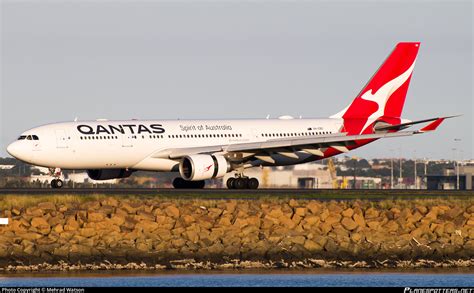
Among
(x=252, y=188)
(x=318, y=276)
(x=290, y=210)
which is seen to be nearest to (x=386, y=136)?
(x=252, y=188)

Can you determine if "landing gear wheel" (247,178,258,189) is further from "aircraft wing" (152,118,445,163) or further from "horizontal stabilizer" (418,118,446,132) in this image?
"horizontal stabilizer" (418,118,446,132)

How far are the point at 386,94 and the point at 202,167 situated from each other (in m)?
15.1

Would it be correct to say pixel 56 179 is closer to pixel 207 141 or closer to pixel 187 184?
pixel 187 184

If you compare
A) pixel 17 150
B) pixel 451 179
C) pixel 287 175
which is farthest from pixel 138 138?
pixel 451 179

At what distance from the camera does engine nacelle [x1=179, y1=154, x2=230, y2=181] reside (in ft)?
184

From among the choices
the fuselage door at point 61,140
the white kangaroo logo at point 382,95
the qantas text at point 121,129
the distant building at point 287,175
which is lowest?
the distant building at point 287,175

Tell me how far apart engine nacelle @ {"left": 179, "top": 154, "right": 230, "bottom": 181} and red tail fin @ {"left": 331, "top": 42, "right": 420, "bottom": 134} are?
9.96 m

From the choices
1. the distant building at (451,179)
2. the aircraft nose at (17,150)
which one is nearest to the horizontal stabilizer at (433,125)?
the aircraft nose at (17,150)

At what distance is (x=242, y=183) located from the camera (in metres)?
59.7

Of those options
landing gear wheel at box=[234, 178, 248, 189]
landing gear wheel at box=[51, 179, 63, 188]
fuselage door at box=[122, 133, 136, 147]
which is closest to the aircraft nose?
landing gear wheel at box=[51, 179, 63, 188]

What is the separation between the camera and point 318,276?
34.1 meters

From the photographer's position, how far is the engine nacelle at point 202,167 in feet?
184

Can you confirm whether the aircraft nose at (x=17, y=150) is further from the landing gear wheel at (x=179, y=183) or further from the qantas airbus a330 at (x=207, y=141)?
the landing gear wheel at (x=179, y=183)

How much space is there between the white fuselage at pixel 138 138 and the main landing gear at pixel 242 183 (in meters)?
2.41
